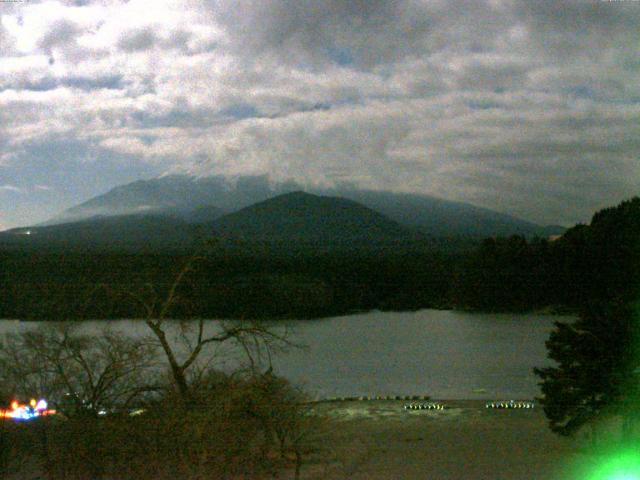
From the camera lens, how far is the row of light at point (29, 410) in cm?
1059

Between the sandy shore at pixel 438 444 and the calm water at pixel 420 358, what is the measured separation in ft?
1.94

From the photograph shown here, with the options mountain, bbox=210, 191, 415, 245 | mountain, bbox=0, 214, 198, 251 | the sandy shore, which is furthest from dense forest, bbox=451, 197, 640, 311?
mountain, bbox=0, 214, 198, 251

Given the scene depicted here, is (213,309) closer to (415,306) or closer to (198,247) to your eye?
(198,247)

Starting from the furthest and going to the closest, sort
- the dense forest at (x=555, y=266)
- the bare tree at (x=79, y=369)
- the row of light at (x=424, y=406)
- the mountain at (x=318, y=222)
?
1. the mountain at (x=318, y=222)
2. the dense forest at (x=555, y=266)
3. the row of light at (x=424, y=406)
4. the bare tree at (x=79, y=369)

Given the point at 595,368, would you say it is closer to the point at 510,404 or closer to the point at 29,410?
the point at 510,404

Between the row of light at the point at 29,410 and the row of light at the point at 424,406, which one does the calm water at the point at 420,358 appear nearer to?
the row of light at the point at 424,406

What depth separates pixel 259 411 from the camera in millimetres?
10273

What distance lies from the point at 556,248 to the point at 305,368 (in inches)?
400

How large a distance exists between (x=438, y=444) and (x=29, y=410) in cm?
803

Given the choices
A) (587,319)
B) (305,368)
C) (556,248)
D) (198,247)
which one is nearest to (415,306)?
(556,248)

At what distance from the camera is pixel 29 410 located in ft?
34.9

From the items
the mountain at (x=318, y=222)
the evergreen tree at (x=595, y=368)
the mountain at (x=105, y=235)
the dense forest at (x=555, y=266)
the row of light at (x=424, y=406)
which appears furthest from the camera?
the mountain at (x=318, y=222)

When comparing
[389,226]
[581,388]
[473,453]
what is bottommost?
[473,453]

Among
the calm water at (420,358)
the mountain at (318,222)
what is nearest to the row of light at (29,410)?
the calm water at (420,358)
